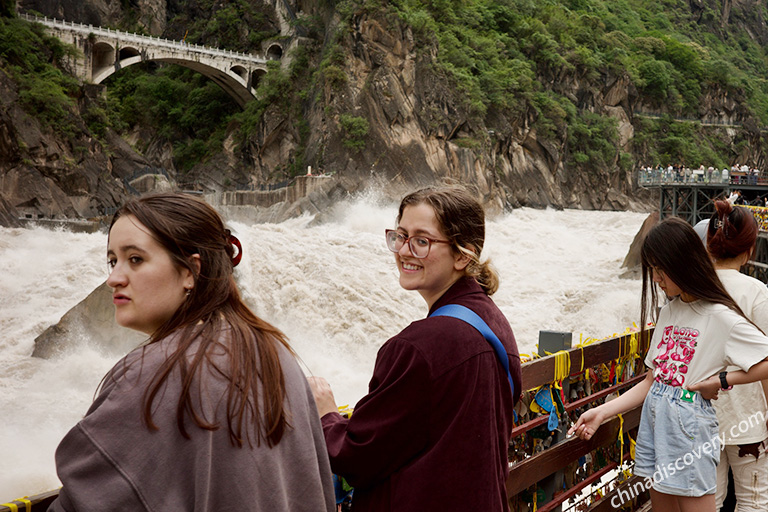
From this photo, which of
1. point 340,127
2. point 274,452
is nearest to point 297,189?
point 340,127

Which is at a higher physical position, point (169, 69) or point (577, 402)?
point (169, 69)

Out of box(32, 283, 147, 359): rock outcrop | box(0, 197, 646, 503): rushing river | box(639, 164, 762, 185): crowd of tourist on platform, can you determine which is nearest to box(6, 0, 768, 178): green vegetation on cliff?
box(639, 164, 762, 185): crowd of tourist on platform

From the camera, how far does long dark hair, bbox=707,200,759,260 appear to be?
312 cm

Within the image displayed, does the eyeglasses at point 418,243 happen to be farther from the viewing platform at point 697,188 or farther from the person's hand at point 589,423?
the viewing platform at point 697,188

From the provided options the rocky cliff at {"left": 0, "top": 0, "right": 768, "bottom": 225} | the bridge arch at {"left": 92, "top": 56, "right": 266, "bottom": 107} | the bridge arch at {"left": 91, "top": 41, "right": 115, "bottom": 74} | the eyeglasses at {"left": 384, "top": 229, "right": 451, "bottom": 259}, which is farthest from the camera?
the bridge arch at {"left": 92, "top": 56, "right": 266, "bottom": 107}

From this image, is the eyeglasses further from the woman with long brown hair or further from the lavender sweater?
the lavender sweater

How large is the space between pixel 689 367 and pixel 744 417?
1.43 ft

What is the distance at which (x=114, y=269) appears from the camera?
60.1 inches

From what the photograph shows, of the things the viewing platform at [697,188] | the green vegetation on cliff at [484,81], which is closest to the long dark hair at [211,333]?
the green vegetation on cliff at [484,81]

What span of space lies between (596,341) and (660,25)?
6755 centimetres

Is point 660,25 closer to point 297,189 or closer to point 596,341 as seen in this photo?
point 297,189

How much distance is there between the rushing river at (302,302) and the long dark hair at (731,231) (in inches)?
314

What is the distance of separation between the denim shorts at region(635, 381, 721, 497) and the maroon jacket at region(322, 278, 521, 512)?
1.29 meters

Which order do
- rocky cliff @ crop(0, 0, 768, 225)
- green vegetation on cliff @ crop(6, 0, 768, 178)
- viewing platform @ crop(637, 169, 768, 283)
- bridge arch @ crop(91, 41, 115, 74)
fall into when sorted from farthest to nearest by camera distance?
bridge arch @ crop(91, 41, 115, 74) → viewing platform @ crop(637, 169, 768, 283) → green vegetation on cliff @ crop(6, 0, 768, 178) → rocky cliff @ crop(0, 0, 768, 225)
